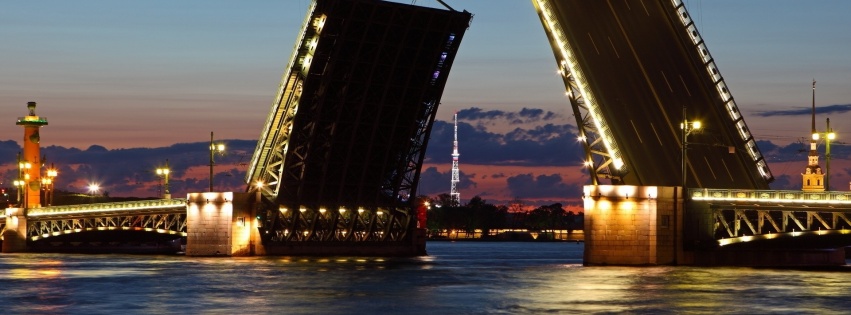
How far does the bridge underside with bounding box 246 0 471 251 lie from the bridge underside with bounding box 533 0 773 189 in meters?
7.67

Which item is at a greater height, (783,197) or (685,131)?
(685,131)

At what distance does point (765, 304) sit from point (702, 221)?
24546 mm

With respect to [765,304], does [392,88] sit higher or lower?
higher

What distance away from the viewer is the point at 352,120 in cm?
7094

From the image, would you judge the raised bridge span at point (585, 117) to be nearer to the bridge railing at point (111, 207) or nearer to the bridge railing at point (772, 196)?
the bridge railing at point (772, 196)

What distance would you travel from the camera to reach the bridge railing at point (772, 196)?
6072 centimetres

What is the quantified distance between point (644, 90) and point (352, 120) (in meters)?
15.9

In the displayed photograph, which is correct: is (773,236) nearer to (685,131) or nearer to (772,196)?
(772,196)

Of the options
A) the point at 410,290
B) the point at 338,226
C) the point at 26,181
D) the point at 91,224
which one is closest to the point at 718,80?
the point at 410,290

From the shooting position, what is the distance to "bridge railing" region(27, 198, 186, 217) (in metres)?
83.2

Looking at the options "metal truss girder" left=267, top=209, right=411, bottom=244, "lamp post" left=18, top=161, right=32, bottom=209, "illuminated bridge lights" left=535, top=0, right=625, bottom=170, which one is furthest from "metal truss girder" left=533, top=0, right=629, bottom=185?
"lamp post" left=18, top=161, right=32, bottom=209

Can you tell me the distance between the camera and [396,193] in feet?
265

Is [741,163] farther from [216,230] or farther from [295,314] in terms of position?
[295,314]

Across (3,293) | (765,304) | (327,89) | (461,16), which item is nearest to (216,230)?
(327,89)
